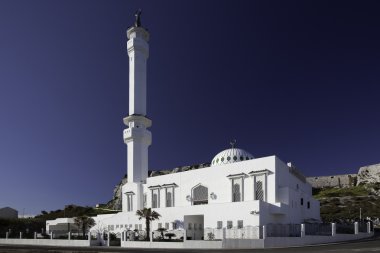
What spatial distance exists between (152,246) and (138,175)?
19473mm

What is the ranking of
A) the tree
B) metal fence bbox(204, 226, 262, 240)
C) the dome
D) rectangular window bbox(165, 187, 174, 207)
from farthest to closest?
1. the dome
2. rectangular window bbox(165, 187, 174, 207)
3. the tree
4. metal fence bbox(204, 226, 262, 240)

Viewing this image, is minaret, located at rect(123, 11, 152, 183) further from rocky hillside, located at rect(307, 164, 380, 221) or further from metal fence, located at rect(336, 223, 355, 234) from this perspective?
rocky hillside, located at rect(307, 164, 380, 221)

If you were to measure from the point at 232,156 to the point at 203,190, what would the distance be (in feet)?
21.6

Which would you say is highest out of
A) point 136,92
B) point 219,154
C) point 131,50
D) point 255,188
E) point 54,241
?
point 131,50

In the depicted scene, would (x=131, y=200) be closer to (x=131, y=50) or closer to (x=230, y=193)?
(x=230, y=193)

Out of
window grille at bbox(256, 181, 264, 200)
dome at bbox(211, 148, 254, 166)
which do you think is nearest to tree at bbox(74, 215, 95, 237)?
dome at bbox(211, 148, 254, 166)

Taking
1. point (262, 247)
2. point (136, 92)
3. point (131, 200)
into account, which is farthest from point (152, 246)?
point (136, 92)

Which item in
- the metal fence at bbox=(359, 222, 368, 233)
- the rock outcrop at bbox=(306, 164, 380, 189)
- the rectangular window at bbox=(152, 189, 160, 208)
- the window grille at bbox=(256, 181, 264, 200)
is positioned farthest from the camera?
the rock outcrop at bbox=(306, 164, 380, 189)

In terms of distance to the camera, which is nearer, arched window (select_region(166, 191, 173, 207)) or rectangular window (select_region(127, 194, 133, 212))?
arched window (select_region(166, 191, 173, 207))

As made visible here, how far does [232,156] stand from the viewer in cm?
4653

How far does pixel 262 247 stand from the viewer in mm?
27641

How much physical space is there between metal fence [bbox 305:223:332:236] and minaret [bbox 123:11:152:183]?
82.8 ft

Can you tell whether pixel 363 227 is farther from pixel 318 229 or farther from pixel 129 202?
pixel 129 202

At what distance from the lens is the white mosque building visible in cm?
3462
